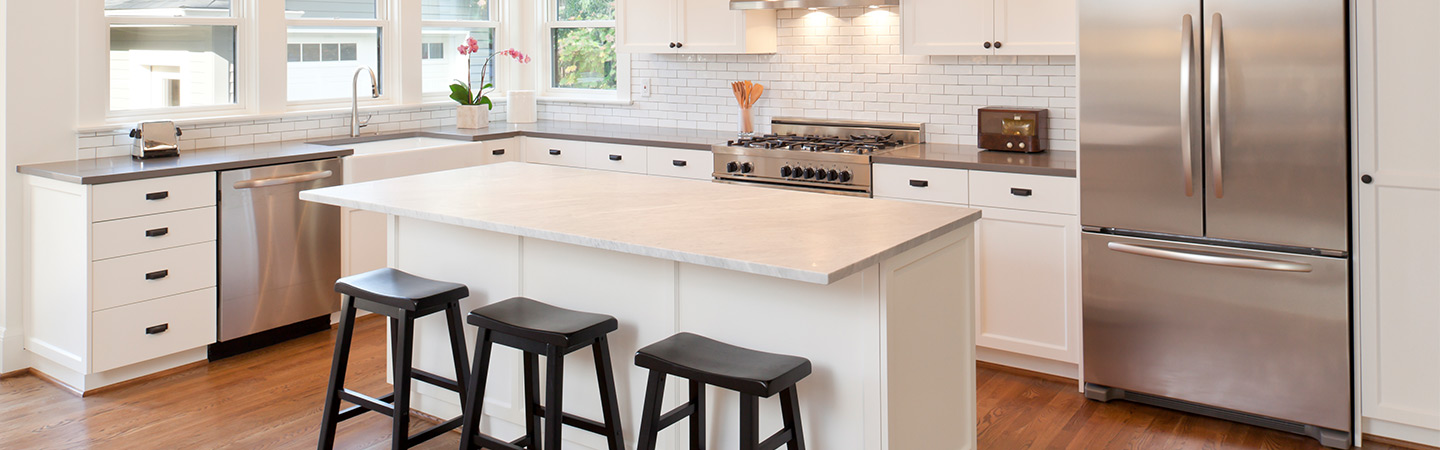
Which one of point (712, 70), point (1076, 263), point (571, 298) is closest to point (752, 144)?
point (712, 70)

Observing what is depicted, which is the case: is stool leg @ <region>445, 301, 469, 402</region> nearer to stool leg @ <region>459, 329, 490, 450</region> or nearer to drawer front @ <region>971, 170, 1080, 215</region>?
stool leg @ <region>459, 329, 490, 450</region>

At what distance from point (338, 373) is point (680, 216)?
1.21 m

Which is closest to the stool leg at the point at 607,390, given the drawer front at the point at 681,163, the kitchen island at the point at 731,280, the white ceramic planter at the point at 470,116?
the kitchen island at the point at 731,280

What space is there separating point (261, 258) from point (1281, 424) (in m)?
4.14

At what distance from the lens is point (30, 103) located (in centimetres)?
417

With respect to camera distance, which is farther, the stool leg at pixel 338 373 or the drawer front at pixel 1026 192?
the drawer front at pixel 1026 192

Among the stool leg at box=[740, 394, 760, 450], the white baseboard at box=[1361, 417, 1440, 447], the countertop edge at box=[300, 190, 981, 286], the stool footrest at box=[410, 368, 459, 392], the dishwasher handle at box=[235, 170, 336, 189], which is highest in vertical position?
the dishwasher handle at box=[235, 170, 336, 189]

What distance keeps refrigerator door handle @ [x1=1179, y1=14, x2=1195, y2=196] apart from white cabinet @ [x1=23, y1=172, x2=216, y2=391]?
3.78m

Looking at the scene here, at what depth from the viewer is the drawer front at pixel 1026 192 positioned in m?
3.91

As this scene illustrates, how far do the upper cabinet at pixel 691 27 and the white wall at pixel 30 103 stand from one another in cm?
266

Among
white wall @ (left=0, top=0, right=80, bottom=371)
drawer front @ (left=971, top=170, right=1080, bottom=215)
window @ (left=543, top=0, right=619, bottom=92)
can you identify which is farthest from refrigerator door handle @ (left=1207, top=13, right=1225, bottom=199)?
white wall @ (left=0, top=0, right=80, bottom=371)

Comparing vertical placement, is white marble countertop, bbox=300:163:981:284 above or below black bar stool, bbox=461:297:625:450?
above

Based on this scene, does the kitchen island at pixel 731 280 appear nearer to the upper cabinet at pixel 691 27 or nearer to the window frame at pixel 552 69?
the upper cabinet at pixel 691 27

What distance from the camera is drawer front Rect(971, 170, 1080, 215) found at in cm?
391
